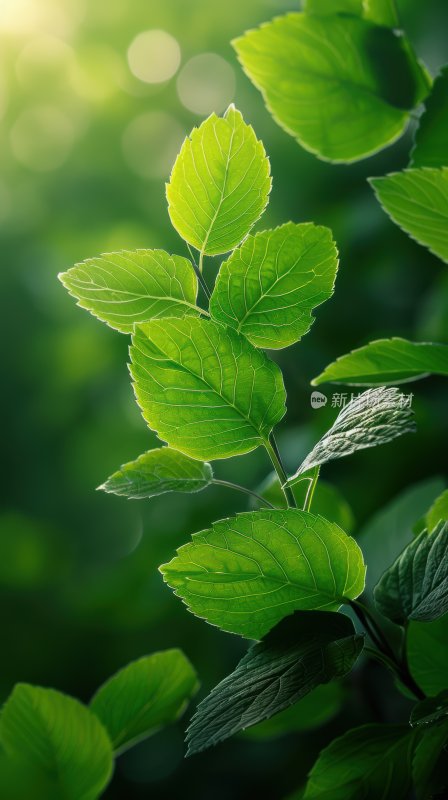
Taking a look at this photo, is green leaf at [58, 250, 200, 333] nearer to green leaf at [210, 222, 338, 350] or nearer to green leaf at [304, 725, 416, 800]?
green leaf at [210, 222, 338, 350]

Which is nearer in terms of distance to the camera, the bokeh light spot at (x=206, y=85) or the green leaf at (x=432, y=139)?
the green leaf at (x=432, y=139)

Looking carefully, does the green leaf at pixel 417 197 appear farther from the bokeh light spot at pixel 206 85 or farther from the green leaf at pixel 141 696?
the bokeh light spot at pixel 206 85

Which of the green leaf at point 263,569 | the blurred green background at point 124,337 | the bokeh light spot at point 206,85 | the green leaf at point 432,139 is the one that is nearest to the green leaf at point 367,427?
the green leaf at point 263,569

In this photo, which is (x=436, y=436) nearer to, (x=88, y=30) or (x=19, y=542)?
(x=19, y=542)

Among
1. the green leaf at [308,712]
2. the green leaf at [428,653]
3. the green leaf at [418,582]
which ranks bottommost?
the green leaf at [308,712]

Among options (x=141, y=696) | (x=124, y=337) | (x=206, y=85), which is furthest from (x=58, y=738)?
(x=206, y=85)

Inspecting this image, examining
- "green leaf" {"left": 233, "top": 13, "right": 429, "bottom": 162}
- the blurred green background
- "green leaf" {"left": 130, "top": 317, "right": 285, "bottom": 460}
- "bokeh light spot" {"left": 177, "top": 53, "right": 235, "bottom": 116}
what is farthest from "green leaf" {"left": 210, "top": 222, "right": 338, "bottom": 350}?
"bokeh light spot" {"left": 177, "top": 53, "right": 235, "bottom": 116}

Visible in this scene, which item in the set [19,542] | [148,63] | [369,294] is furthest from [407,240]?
[19,542]

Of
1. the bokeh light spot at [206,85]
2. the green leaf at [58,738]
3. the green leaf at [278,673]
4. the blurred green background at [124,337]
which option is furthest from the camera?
the bokeh light spot at [206,85]
